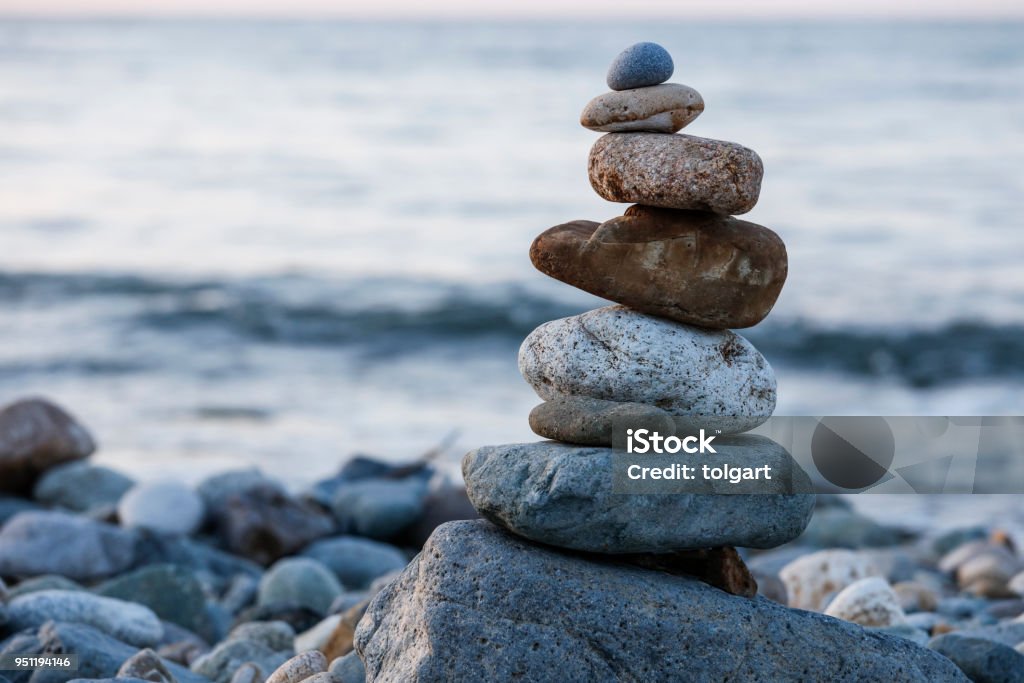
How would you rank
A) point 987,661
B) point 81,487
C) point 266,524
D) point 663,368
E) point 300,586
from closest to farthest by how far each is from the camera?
point 663,368 < point 987,661 < point 300,586 < point 266,524 < point 81,487

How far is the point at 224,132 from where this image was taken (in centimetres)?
3597

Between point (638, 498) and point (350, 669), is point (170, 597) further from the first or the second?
point (638, 498)

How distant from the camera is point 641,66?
4090 millimetres

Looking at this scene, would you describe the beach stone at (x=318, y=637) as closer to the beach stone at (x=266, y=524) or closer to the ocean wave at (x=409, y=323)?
the beach stone at (x=266, y=524)

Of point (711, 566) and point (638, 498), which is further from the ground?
point (638, 498)

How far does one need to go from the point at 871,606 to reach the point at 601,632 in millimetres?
2559

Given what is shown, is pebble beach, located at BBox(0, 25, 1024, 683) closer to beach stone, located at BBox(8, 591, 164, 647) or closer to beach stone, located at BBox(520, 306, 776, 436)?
beach stone, located at BBox(520, 306, 776, 436)

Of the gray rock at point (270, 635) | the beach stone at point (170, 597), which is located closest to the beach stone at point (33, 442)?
the beach stone at point (170, 597)

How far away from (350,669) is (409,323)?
13.3 meters

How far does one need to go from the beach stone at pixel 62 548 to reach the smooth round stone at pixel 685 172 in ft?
16.8

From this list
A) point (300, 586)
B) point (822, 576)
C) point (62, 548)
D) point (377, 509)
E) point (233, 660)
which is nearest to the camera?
point (233, 660)

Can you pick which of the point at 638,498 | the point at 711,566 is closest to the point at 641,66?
the point at 638,498

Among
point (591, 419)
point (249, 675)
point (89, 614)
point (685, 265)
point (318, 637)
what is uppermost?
point (685, 265)

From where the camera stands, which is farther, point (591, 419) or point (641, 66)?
point (641, 66)
